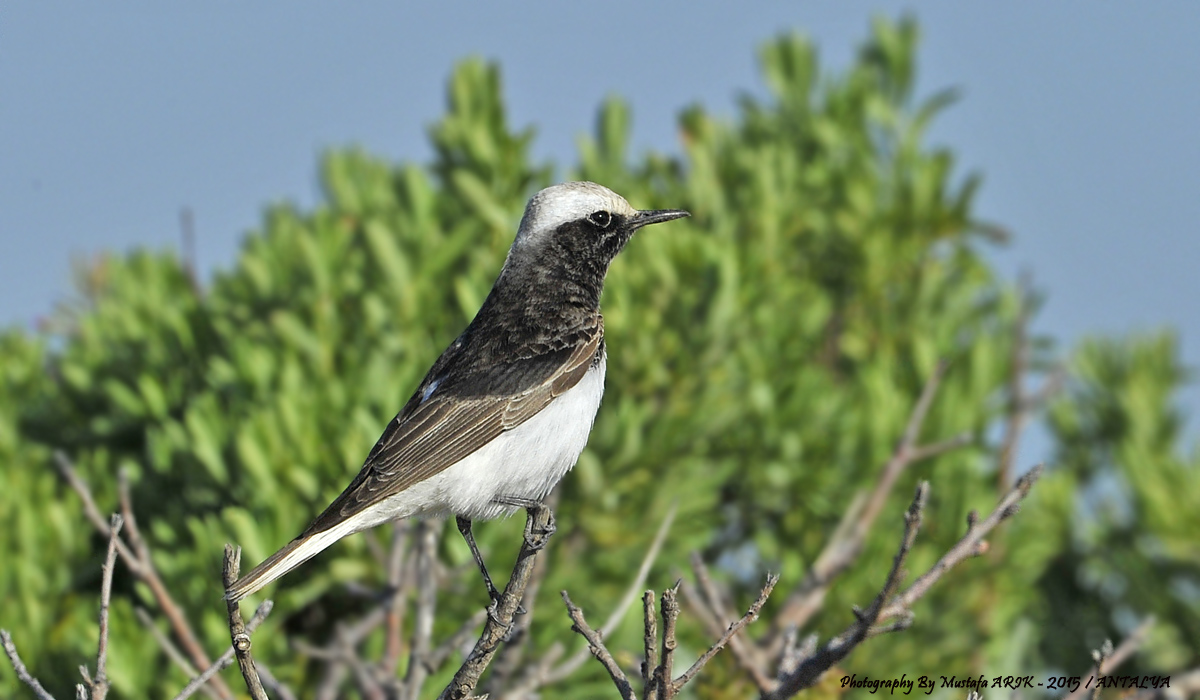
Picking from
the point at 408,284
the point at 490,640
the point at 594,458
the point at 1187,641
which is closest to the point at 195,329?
the point at 408,284

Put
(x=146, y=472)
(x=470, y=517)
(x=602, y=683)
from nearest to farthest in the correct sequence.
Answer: (x=470, y=517)
(x=602, y=683)
(x=146, y=472)

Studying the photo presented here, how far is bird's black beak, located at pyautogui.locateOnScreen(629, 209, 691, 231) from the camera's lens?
19.2ft

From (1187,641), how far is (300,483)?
197 inches

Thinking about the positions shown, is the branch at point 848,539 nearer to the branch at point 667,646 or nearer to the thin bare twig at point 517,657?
the thin bare twig at point 517,657

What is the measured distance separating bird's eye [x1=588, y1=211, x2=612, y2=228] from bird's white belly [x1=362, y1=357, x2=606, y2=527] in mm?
1183

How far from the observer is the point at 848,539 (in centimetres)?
621

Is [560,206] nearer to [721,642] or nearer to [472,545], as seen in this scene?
[472,545]

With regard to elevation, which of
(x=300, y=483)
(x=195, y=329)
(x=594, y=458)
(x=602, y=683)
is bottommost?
(x=602, y=683)

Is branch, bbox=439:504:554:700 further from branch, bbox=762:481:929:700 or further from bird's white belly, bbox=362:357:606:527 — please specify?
branch, bbox=762:481:929:700

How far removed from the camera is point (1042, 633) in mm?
7266

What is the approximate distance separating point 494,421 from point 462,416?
0.45 ft

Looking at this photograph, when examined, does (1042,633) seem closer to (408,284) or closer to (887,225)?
(887,225)

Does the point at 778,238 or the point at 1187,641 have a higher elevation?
the point at 778,238

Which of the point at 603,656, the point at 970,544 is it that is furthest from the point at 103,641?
the point at 970,544
